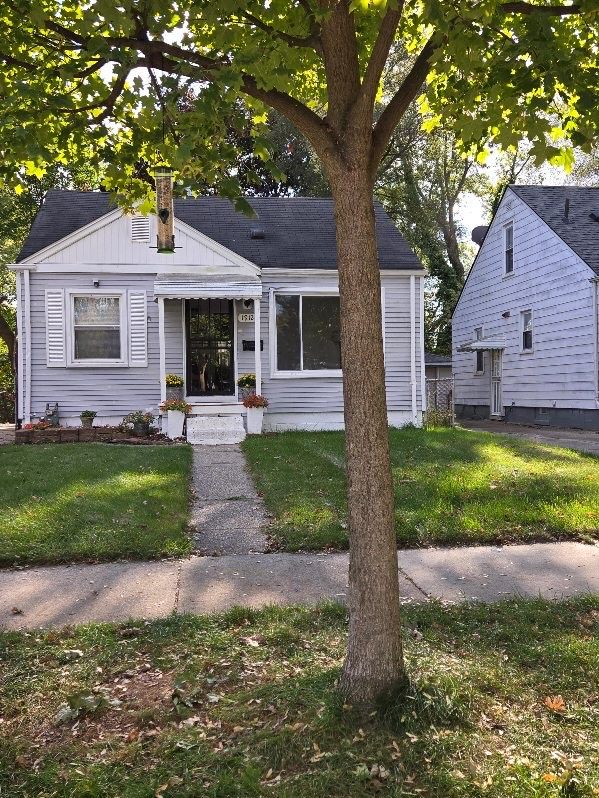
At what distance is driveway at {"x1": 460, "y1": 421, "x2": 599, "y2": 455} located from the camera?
12.1 m

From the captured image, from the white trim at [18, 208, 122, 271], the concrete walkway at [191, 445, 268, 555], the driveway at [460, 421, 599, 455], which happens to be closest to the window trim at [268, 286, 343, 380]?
the white trim at [18, 208, 122, 271]

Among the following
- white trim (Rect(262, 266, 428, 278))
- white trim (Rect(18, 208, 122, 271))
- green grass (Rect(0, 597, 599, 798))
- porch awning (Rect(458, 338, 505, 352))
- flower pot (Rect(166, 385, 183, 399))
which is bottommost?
green grass (Rect(0, 597, 599, 798))

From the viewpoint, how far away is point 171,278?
13945mm

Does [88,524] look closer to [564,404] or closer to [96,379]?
[96,379]

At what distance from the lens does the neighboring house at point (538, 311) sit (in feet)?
54.3

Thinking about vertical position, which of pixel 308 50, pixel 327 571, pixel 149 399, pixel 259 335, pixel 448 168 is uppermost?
pixel 448 168

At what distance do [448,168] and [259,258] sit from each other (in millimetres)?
19958

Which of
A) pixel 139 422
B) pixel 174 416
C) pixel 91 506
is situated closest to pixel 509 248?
pixel 174 416

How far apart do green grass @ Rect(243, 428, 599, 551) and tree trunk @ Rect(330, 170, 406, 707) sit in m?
2.79

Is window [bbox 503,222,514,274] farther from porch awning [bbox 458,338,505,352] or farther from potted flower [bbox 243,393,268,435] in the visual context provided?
potted flower [bbox 243,393,268,435]

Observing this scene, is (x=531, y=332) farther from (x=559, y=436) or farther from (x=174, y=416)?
(x=174, y=416)

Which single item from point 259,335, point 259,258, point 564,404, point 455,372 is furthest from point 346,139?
point 455,372

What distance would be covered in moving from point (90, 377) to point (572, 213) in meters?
13.2

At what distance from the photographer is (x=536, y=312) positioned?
18906 millimetres
